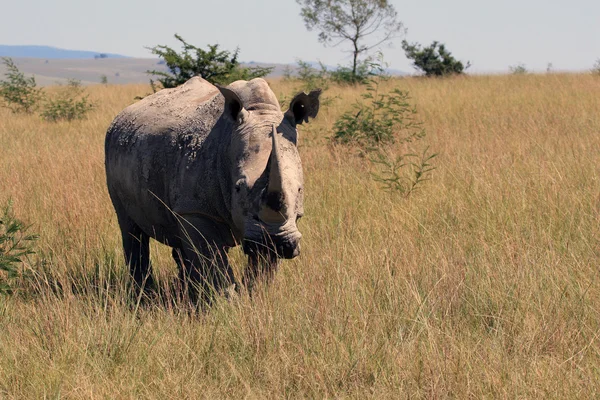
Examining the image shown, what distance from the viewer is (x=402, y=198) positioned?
6.36 m

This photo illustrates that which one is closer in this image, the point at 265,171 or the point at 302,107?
the point at 265,171

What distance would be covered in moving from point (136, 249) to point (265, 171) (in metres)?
1.96

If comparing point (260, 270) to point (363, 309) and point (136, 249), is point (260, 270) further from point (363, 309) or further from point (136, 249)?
point (136, 249)

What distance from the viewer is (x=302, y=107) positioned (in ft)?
13.2

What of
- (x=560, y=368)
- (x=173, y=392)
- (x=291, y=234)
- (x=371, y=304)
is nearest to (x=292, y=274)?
(x=371, y=304)

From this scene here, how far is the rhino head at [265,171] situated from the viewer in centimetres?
338

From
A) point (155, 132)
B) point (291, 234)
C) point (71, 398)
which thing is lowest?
point (71, 398)

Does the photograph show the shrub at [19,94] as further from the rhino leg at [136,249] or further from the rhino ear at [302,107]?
→ the rhino ear at [302,107]

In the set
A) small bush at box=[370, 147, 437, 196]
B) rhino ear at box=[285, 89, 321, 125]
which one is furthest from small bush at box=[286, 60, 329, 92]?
rhino ear at box=[285, 89, 321, 125]

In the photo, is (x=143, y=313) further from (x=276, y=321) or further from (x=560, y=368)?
(x=560, y=368)

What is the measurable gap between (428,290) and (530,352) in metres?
0.78

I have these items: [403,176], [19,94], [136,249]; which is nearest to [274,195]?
[136,249]

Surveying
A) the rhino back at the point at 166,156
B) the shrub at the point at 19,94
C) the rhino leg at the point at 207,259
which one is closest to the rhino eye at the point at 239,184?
the rhino back at the point at 166,156

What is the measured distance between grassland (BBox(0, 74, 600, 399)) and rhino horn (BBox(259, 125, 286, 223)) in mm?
523
